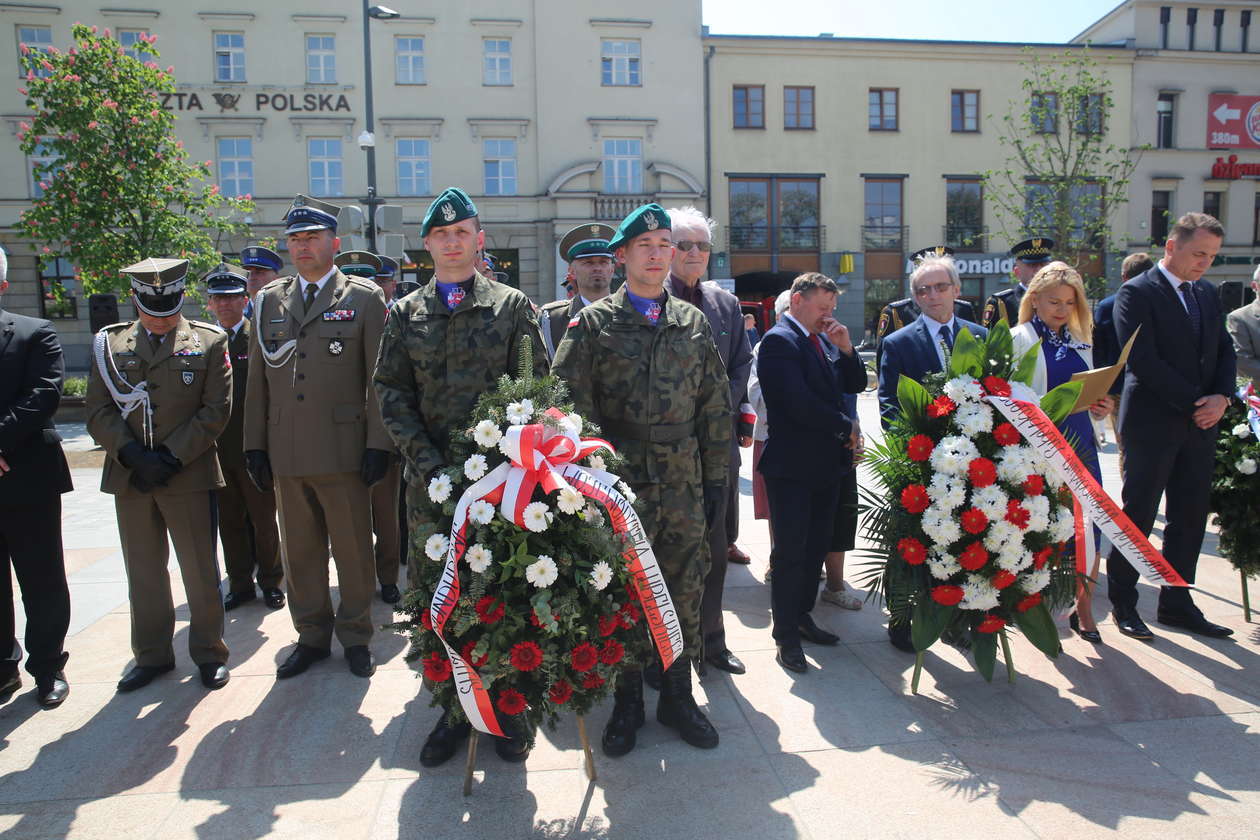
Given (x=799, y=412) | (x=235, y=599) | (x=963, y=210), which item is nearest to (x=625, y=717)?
(x=799, y=412)

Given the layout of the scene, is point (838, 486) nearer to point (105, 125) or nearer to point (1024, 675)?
point (1024, 675)

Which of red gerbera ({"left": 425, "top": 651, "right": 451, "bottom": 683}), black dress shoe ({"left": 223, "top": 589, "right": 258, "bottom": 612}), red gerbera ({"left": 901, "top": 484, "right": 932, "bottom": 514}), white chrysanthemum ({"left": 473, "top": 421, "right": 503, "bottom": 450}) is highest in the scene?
white chrysanthemum ({"left": 473, "top": 421, "right": 503, "bottom": 450})

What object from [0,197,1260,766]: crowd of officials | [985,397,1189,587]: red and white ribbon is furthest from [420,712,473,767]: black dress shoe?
[985,397,1189,587]: red and white ribbon

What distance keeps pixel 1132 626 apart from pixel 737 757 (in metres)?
2.47

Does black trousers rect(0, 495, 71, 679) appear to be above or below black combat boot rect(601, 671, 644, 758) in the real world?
above

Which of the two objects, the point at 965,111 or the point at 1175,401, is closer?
the point at 1175,401

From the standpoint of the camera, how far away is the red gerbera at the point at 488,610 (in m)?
2.72

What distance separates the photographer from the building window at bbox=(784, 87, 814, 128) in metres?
28.3

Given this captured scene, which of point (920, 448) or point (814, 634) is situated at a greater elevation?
point (920, 448)

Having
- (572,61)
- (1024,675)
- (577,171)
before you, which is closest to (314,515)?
(1024,675)

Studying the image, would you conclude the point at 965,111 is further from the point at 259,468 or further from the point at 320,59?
the point at 259,468

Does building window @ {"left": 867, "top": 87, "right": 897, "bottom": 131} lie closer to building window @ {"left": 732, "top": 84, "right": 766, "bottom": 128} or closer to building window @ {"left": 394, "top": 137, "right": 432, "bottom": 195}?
building window @ {"left": 732, "top": 84, "right": 766, "bottom": 128}

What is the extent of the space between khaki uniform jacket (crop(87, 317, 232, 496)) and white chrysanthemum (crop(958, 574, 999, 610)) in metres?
3.54

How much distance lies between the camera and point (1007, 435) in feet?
11.4
